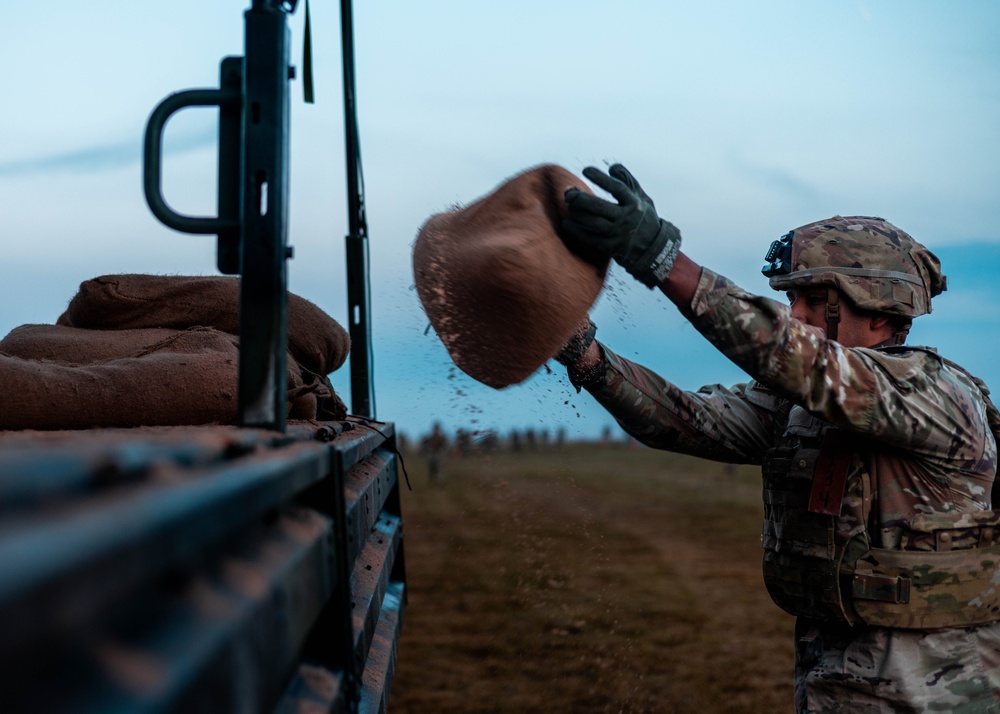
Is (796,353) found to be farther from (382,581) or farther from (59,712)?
(59,712)

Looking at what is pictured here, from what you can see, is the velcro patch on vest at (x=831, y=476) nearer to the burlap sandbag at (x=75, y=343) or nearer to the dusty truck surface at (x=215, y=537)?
the dusty truck surface at (x=215, y=537)

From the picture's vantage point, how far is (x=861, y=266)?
281 centimetres

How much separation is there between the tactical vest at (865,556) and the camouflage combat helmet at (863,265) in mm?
369

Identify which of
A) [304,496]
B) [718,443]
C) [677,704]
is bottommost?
[677,704]

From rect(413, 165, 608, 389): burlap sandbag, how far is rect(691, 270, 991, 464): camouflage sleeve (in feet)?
1.02

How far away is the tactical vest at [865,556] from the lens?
254 centimetres

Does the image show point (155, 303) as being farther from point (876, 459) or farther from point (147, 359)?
point (876, 459)

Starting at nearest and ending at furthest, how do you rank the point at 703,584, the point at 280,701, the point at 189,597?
the point at 189,597
the point at 280,701
the point at 703,584

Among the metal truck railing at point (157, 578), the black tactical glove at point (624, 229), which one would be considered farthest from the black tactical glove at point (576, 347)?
the metal truck railing at point (157, 578)

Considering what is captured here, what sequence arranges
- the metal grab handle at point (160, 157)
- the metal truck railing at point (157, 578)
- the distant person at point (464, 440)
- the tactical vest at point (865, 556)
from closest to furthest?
the metal truck railing at point (157, 578) < the metal grab handle at point (160, 157) < the tactical vest at point (865, 556) < the distant person at point (464, 440)

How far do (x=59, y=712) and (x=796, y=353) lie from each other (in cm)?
200

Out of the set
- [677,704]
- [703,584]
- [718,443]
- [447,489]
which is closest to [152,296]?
[718,443]

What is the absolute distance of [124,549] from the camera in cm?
50

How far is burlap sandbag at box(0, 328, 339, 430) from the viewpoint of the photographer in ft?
5.60
